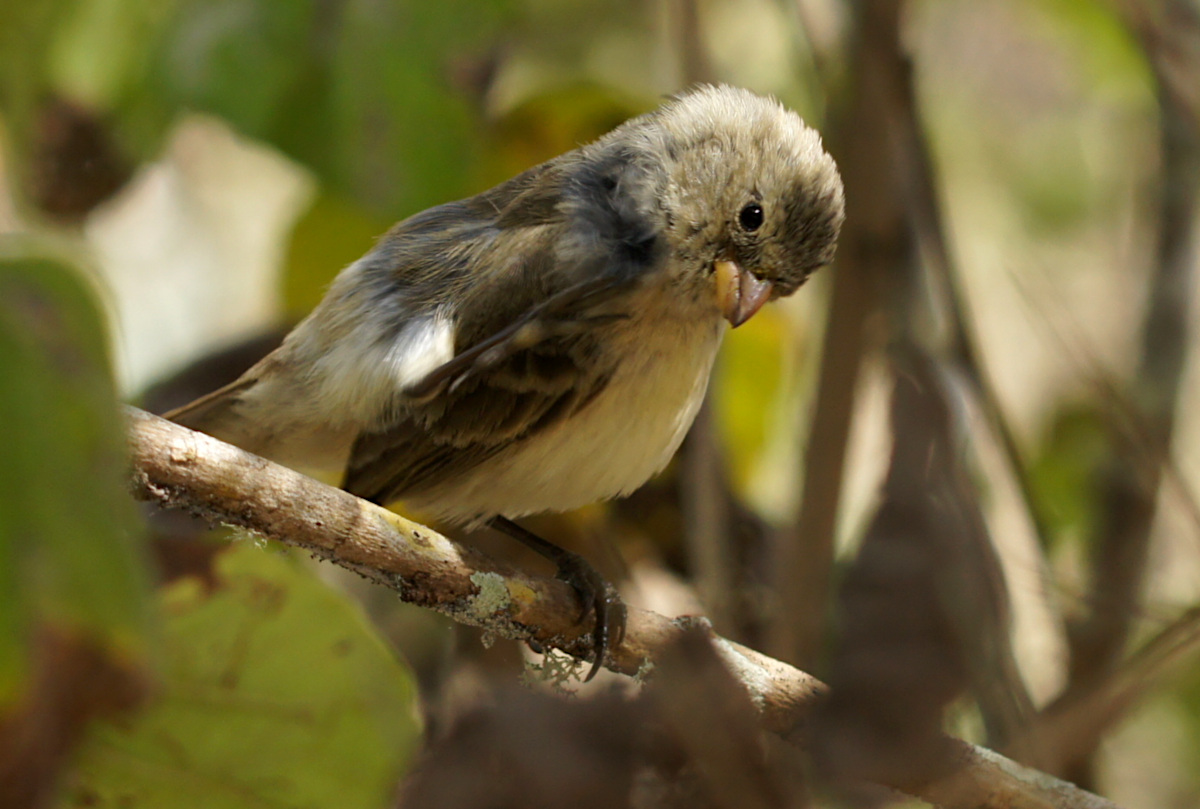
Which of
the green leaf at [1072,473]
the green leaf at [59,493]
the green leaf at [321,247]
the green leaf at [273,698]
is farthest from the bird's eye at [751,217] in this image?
the green leaf at [59,493]

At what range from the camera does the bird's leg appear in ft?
6.23

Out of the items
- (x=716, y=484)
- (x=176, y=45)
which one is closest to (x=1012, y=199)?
(x=716, y=484)

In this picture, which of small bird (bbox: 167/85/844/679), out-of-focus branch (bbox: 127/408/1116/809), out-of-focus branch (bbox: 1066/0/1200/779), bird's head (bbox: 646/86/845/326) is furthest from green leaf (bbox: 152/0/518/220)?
out-of-focus branch (bbox: 1066/0/1200/779)

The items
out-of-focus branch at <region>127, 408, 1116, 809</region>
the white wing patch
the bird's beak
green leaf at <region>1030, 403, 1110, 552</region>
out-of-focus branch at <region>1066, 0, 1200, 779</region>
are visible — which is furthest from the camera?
green leaf at <region>1030, 403, 1110, 552</region>

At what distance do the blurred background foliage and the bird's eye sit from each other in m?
0.40

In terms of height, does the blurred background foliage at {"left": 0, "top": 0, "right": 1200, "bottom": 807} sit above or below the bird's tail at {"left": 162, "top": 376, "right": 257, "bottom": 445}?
above

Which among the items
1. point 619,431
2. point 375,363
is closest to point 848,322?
point 619,431

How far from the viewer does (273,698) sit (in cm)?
159

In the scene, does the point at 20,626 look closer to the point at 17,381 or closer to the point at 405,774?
the point at 17,381

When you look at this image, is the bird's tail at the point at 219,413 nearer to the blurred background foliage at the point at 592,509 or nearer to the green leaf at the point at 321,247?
the blurred background foliage at the point at 592,509

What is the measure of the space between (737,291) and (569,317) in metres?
0.29

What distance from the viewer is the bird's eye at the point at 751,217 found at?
6.98 feet

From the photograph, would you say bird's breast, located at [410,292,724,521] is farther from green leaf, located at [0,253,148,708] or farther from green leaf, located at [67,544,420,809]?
green leaf, located at [0,253,148,708]

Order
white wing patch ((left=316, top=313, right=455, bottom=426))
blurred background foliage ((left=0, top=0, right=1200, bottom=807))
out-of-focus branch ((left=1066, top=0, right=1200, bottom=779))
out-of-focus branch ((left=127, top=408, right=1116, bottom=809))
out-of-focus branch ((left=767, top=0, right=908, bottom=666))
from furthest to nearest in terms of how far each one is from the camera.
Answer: out-of-focus branch ((left=1066, top=0, right=1200, bottom=779)), out-of-focus branch ((left=767, top=0, right=908, bottom=666)), white wing patch ((left=316, top=313, right=455, bottom=426)), out-of-focus branch ((left=127, top=408, right=1116, bottom=809)), blurred background foliage ((left=0, top=0, right=1200, bottom=807))
